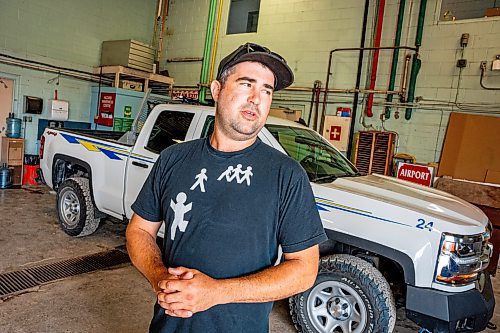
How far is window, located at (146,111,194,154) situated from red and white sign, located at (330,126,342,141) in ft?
12.9

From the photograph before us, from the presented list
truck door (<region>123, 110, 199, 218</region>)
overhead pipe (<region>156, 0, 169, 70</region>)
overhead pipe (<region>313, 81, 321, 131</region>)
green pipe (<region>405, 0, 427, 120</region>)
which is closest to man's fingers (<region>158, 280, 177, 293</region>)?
truck door (<region>123, 110, 199, 218</region>)

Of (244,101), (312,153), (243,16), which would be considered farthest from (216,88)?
(243,16)

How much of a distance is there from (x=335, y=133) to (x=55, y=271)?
5.09 meters

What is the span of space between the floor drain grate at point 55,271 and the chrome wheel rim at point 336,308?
2198mm

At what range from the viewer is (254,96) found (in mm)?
1292

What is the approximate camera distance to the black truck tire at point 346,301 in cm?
253

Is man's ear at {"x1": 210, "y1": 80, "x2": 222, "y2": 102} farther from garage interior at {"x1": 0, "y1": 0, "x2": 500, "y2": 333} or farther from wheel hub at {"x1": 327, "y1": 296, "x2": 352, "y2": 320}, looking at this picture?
garage interior at {"x1": 0, "y1": 0, "x2": 500, "y2": 333}

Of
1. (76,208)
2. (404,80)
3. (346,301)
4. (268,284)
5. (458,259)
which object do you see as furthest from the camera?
(404,80)

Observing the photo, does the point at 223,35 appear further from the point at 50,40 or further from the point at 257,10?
the point at 50,40

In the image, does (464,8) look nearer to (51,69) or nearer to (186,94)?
(186,94)

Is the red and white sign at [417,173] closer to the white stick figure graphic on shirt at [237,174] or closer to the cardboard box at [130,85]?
the white stick figure graphic on shirt at [237,174]

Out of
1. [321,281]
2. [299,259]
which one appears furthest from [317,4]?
[299,259]

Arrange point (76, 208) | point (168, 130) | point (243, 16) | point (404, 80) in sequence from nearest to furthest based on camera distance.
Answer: point (168, 130) < point (76, 208) < point (404, 80) < point (243, 16)

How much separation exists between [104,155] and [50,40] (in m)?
5.49
